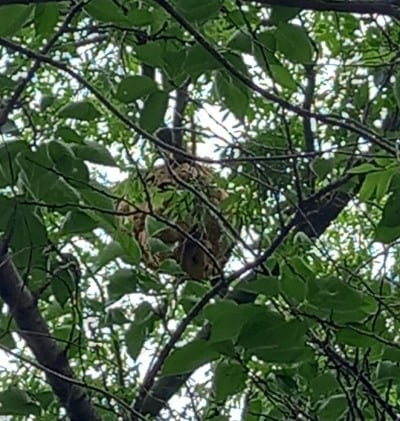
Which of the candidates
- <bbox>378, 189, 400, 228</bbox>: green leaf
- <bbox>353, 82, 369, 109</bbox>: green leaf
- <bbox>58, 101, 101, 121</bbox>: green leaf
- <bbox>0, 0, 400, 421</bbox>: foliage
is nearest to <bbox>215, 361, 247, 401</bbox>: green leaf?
<bbox>0, 0, 400, 421</bbox>: foliage

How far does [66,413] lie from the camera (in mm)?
1463

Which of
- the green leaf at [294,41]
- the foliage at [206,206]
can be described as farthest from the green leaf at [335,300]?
the green leaf at [294,41]

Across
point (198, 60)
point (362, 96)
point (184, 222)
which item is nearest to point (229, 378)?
point (198, 60)

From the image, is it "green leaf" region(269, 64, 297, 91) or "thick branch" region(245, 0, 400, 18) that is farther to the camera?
"green leaf" region(269, 64, 297, 91)

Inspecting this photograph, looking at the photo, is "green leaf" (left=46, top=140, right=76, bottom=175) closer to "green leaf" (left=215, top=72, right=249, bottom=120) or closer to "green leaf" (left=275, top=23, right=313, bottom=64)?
"green leaf" (left=215, top=72, right=249, bottom=120)

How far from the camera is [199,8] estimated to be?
90cm

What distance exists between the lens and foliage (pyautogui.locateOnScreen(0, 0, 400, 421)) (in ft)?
3.24

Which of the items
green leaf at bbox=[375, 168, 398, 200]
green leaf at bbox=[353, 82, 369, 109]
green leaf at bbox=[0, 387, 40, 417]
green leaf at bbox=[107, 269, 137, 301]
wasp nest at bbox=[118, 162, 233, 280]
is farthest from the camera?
green leaf at bbox=[353, 82, 369, 109]

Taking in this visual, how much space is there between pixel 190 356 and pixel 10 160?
31 centimetres

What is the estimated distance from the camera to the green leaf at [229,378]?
42.2 inches

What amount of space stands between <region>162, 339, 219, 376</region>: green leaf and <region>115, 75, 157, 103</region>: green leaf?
0.26 metres

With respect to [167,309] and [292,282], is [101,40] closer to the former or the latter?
[167,309]

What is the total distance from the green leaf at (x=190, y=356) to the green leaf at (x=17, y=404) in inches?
14.8

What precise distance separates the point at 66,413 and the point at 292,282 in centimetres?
62
